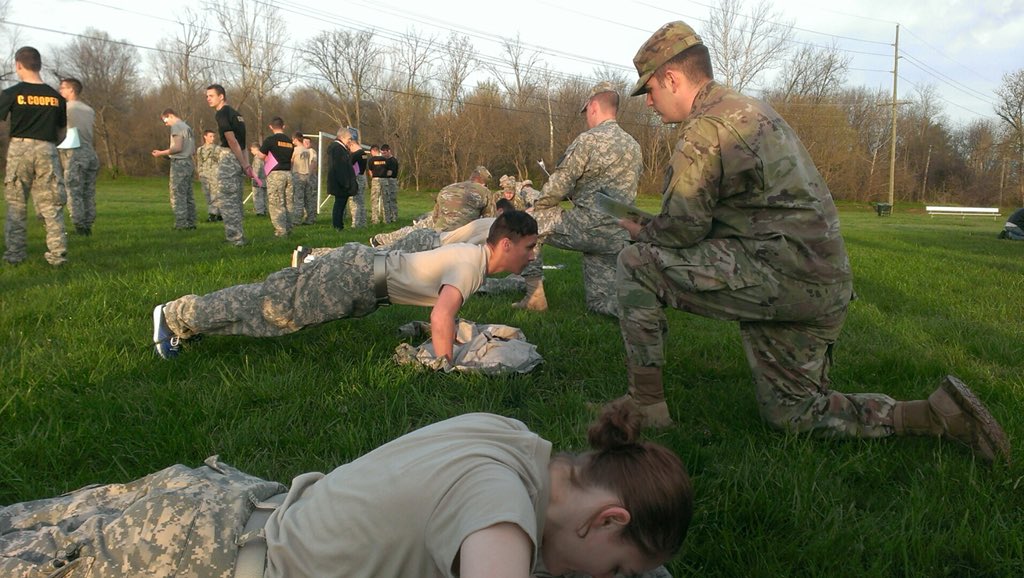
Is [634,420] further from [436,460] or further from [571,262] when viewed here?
[571,262]

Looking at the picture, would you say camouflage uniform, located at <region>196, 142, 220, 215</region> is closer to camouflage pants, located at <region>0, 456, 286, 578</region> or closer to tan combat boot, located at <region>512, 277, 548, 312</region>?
tan combat boot, located at <region>512, 277, 548, 312</region>

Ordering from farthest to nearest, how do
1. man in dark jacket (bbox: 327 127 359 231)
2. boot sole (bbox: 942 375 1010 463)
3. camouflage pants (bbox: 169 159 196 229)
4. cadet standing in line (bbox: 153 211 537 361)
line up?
1. man in dark jacket (bbox: 327 127 359 231)
2. camouflage pants (bbox: 169 159 196 229)
3. cadet standing in line (bbox: 153 211 537 361)
4. boot sole (bbox: 942 375 1010 463)

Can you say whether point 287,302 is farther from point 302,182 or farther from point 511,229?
point 302,182

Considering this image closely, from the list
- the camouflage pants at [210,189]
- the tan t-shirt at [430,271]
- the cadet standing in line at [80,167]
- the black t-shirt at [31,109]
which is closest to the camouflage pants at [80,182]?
the cadet standing in line at [80,167]

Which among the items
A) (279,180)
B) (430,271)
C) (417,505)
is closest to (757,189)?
(430,271)

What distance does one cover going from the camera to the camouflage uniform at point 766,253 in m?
3.19

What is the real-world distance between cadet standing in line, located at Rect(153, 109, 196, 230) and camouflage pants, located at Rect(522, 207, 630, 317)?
8.95 metres

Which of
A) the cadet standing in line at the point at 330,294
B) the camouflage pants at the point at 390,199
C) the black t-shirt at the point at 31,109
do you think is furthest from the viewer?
the camouflage pants at the point at 390,199

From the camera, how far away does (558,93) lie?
49.6 metres

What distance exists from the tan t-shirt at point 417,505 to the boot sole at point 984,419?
2320 millimetres

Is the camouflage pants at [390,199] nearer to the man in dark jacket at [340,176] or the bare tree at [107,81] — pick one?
the man in dark jacket at [340,176]

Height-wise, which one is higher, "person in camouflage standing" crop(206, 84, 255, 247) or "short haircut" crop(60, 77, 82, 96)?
"short haircut" crop(60, 77, 82, 96)

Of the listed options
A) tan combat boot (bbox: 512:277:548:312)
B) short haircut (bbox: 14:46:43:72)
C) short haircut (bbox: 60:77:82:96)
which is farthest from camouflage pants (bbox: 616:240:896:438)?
short haircut (bbox: 60:77:82:96)

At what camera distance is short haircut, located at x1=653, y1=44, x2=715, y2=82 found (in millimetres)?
3385
